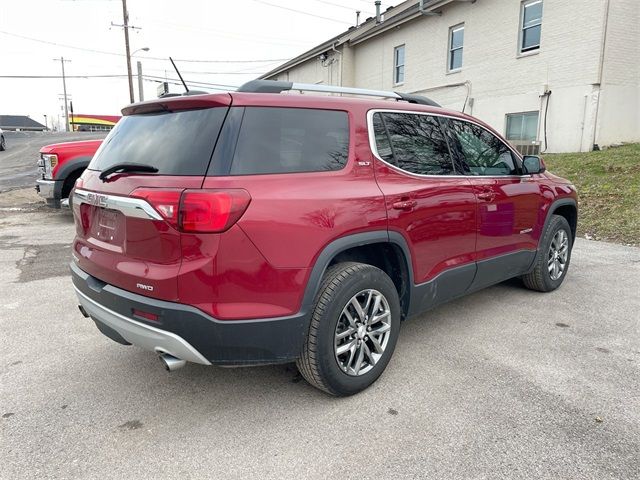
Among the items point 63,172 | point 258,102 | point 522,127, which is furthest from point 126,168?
point 522,127

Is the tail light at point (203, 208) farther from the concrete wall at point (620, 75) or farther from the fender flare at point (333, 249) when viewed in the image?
the concrete wall at point (620, 75)

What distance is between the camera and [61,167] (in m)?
7.93

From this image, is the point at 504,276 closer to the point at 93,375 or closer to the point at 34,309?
the point at 93,375

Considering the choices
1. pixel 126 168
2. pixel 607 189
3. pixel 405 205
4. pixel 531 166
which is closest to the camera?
pixel 126 168

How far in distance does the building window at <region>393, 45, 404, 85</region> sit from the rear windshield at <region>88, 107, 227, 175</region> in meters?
19.6

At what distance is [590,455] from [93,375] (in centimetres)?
301

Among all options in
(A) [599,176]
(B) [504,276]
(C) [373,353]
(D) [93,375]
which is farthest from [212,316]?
(A) [599,176]

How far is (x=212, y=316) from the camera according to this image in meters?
2.33

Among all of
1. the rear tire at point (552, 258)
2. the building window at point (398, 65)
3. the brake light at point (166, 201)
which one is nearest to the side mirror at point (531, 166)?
the rear tire at point (552, 258)

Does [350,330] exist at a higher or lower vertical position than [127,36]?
lower

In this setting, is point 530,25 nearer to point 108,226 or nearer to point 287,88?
point 287,88

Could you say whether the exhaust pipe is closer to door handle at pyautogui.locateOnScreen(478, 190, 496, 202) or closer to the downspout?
door handle at pyautogui.locateOnScreen(478, 190, 496, 202)

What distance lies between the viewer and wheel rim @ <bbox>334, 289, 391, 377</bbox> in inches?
110

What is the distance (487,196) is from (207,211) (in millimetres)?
2440
